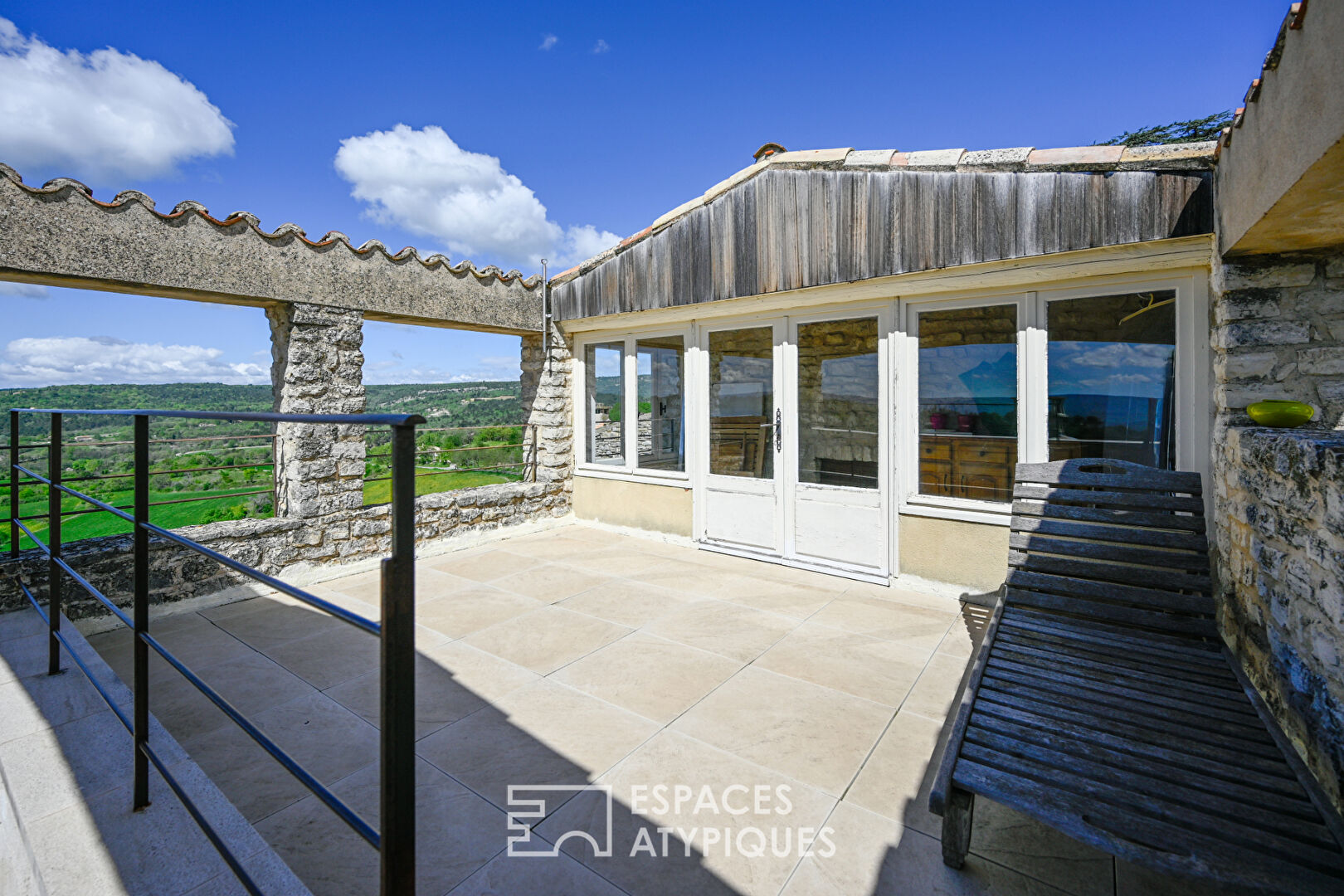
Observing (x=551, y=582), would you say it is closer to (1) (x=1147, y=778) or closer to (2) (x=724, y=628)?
(2) (x=724, y=628)

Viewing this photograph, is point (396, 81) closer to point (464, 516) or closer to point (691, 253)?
point (691, 253)

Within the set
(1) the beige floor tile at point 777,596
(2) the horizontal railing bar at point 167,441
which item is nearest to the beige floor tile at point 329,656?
(2) the horizontal railing bar at point 167,441

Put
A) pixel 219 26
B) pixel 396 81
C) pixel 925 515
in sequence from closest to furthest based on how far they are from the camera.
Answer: pixel 925 515, pixel 219 26, pixel 396 81

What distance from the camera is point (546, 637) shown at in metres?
3.42

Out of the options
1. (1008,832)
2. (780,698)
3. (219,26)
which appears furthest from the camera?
(219,26)

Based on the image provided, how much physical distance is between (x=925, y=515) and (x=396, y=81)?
730cm

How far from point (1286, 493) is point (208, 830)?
11.1 ft

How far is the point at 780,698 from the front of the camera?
270 centimetres

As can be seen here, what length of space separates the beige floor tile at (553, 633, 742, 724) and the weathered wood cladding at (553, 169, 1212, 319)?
288 cm

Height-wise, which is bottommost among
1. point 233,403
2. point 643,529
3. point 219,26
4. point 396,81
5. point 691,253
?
point 643,529

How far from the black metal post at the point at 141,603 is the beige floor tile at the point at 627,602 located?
2374mm

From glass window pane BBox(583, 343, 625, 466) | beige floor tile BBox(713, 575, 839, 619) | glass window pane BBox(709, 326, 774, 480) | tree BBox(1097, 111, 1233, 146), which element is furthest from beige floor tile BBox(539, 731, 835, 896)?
tree BBox(1097, 111, 1233, 146)

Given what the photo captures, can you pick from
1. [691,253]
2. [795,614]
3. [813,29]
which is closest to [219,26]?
[691,253]

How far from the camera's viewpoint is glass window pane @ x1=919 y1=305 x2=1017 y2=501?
3947 mm
